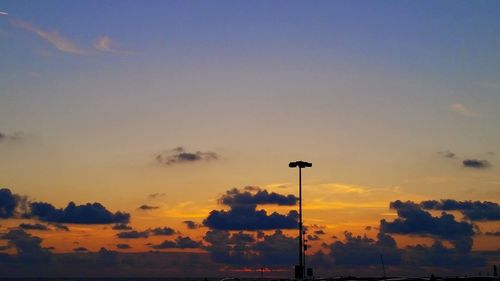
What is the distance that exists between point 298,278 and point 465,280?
77.1ft

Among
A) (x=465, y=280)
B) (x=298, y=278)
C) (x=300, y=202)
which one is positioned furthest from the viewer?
(x=465, y=280)

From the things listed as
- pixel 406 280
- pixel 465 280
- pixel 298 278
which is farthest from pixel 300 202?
pixel 465 280

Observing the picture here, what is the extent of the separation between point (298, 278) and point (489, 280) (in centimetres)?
2418

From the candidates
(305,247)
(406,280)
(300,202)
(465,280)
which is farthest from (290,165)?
(465,280)

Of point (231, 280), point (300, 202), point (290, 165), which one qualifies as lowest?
point (231, 280)

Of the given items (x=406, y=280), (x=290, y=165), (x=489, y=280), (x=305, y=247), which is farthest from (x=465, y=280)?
(x=290, y=165)

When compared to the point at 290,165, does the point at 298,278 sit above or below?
below

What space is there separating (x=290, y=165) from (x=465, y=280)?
82.0 ft

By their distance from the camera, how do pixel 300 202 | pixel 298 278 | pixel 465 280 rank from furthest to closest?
pixel 465 280
pixel 300 202
pixel 298 278

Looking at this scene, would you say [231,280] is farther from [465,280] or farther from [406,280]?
[465,280]

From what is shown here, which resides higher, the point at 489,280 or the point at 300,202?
the point at 300,202

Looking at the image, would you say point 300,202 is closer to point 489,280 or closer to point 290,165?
point 290,165

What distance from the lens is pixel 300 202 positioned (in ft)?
220

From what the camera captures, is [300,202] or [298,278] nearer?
[298,278]
